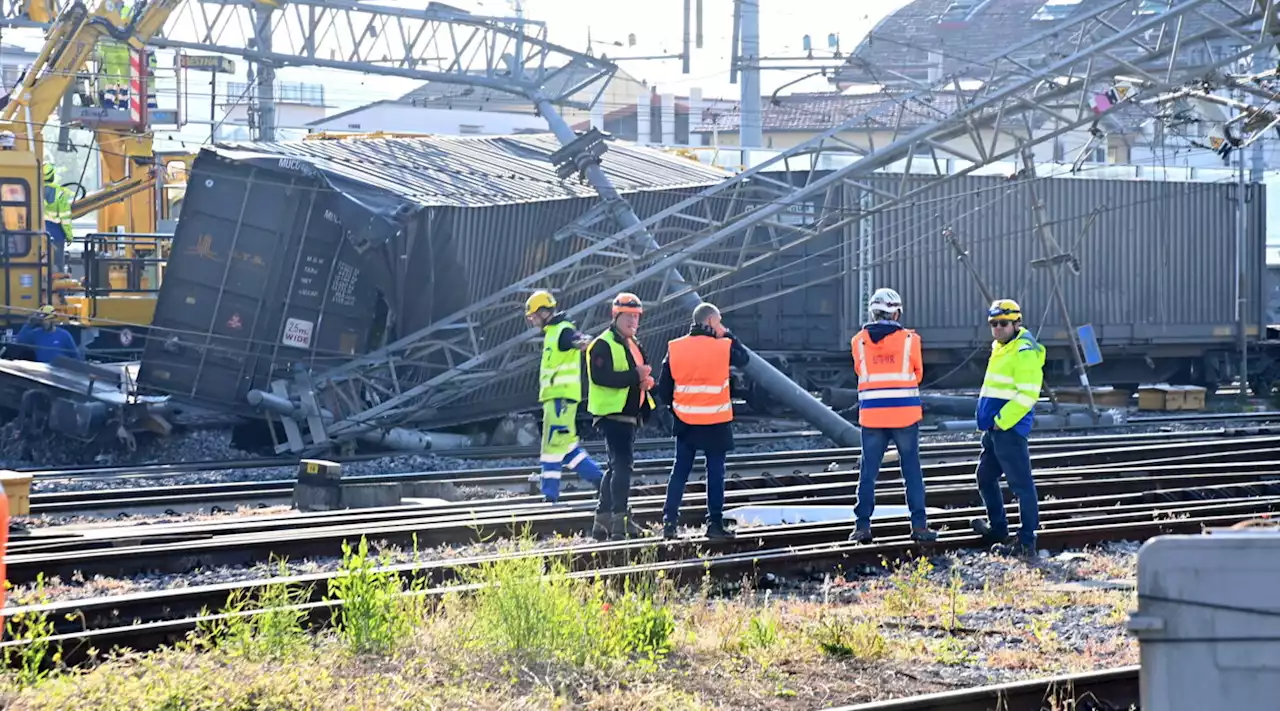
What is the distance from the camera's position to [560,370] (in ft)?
37.5

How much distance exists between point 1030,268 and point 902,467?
1591 centimetres

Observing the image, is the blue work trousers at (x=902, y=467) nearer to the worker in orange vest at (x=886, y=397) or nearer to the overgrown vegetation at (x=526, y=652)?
the worker in orange vest at (x=886, y=397)

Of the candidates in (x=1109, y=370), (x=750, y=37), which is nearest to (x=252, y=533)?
(x=1109, y=370)

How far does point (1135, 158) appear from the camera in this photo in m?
47.1

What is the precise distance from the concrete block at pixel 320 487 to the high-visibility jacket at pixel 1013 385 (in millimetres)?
5597

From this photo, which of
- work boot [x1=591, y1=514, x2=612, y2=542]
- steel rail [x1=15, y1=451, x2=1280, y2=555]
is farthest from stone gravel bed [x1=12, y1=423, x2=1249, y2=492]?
work boot [x1=591, y1=514, x2=612, y2=542]

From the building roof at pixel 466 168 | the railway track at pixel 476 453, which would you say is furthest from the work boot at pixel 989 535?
the building roof at pixel 466 168

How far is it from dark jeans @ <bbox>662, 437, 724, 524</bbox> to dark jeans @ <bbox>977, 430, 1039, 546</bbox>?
1.74 meters

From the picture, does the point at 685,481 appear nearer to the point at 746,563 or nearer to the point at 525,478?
the point at 746,563

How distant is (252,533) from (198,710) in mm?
5377

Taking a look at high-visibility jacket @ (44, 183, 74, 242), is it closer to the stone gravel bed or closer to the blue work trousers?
the stone gravel bed

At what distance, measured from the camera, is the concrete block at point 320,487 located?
1264 cm

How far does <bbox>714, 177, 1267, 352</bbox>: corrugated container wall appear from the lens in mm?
23375

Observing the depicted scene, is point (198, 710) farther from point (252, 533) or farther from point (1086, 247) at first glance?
point (1086, 247)
